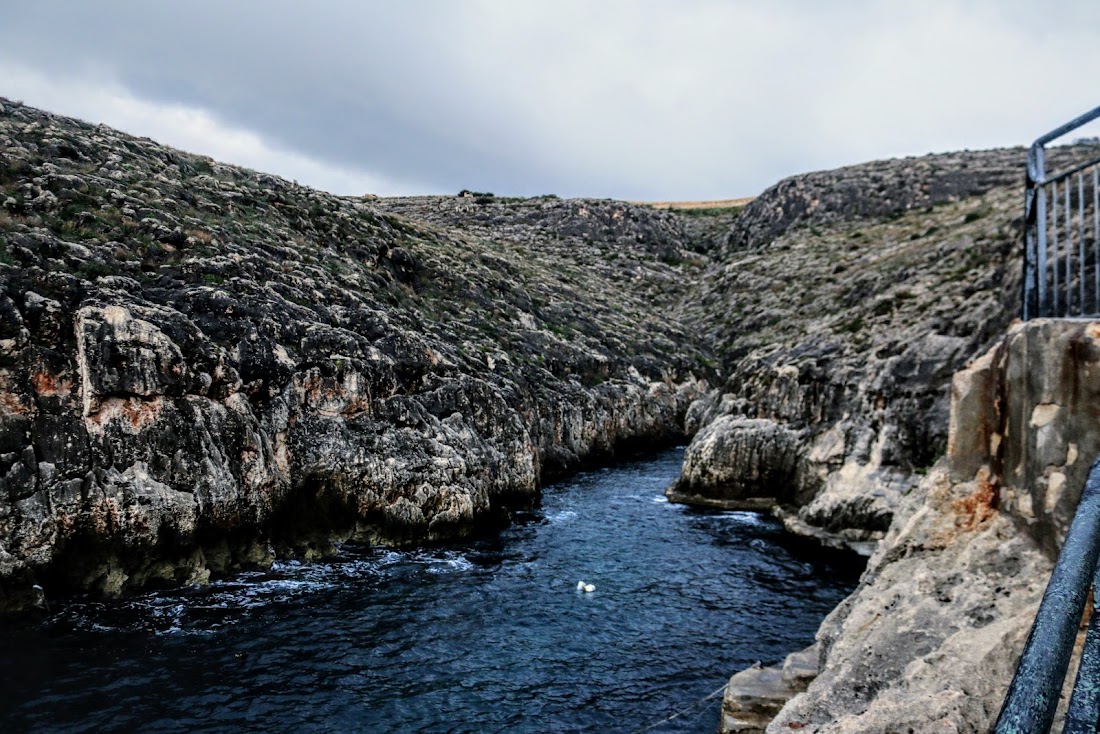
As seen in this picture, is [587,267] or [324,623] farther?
[587,267]

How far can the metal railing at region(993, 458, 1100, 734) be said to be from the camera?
87.1 inches

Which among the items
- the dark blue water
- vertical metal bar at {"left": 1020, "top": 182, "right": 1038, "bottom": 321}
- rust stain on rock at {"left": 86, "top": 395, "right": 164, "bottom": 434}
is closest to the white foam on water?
the dark blue water

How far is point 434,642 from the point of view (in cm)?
1977

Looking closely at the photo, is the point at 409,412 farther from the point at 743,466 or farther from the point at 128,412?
the point at 743,466

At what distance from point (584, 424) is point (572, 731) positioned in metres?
33.8

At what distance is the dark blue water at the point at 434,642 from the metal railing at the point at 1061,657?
570 inches

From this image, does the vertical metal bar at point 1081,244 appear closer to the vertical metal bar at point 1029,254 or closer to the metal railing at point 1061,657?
the vertical metal bar at point 1029,254

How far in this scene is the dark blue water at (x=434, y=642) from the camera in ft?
51.9

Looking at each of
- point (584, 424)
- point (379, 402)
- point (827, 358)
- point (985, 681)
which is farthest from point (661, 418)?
point (985, 681)

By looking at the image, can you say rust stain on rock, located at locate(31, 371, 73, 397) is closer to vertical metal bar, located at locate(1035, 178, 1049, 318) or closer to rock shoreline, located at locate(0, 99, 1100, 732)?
rock shoreline, located at locate(0, 99, 1100, 732)

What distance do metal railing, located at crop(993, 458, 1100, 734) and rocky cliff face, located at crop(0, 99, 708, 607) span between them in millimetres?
23882

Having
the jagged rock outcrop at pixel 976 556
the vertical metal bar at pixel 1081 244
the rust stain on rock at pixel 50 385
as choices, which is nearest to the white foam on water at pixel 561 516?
the rust stain on rock at pixel 50 385

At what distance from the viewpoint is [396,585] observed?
23.9m

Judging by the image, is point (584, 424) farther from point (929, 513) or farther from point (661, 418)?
point (929, 513)
